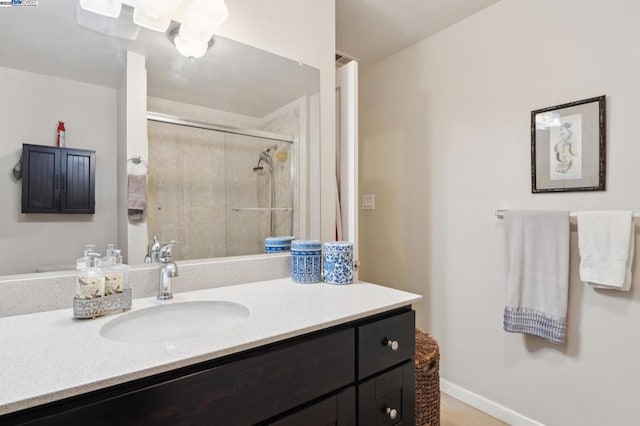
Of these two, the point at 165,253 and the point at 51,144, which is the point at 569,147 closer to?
the point at 165,253

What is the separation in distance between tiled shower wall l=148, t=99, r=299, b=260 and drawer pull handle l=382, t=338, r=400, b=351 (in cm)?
67

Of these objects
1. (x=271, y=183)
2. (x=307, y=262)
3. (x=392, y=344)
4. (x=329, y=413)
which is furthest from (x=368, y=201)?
(x=329, y=413)

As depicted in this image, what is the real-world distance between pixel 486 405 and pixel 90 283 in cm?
203

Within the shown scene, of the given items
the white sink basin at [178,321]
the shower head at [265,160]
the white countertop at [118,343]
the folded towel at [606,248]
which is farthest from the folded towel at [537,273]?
the white sink basin at [178,321]

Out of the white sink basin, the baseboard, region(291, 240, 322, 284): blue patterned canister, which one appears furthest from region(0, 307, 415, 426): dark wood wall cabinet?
the baseboard

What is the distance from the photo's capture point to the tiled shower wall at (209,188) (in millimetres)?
1155

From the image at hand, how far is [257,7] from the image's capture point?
1364 millimetres

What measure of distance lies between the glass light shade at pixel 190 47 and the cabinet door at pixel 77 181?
507 mm

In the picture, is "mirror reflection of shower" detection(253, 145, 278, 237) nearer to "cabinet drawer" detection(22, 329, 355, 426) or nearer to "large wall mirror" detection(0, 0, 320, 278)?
"large wall mirror" detection(0, 0, 320, 278)

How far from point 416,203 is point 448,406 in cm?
125

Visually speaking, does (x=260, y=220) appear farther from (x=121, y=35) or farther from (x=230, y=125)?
(x=121, y=35)

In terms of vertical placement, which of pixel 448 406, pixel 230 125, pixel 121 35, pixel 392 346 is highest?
pixel 121 35

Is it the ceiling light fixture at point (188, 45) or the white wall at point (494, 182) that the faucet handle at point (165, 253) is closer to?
the ceiling light fixture at point (188, 45)

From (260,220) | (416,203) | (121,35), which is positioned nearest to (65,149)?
(121,35)
